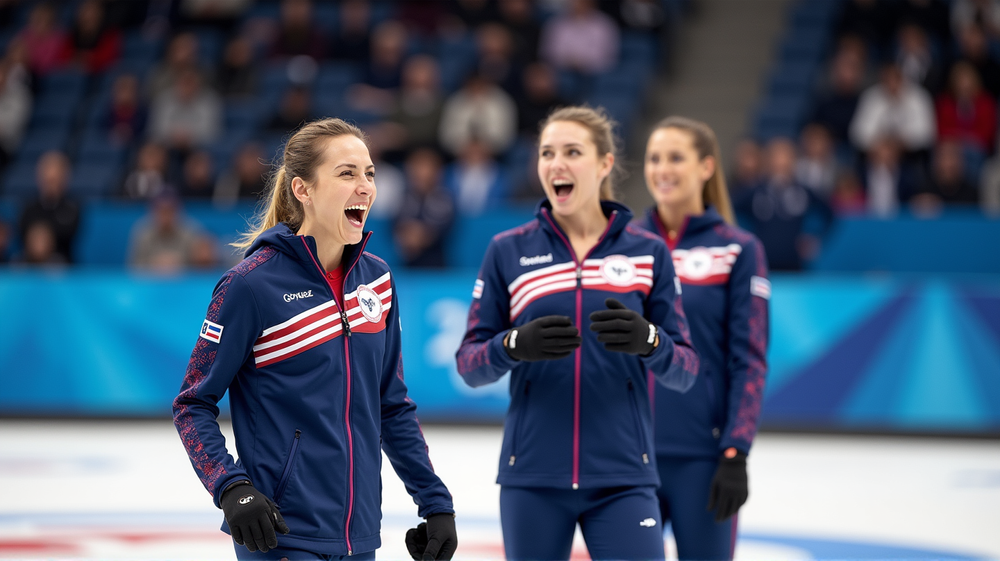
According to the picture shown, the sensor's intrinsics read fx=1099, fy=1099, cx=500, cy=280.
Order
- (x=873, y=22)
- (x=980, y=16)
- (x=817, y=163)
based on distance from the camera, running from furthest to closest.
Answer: (x=873, y=22), (x=980, y=16), (x=817, y=163)

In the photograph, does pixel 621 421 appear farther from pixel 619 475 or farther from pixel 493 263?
pixel 493 263

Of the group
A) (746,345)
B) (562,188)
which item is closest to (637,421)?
(746,345)

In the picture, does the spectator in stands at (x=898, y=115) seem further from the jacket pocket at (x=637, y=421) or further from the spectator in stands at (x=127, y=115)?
the jacket pocket at (x=637, y=421)

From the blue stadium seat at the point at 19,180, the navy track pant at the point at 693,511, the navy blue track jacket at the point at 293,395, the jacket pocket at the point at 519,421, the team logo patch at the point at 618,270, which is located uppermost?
the blue stadium seat at the point at 19,180

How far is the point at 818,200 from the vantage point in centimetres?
995

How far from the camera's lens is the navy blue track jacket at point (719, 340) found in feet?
13.3

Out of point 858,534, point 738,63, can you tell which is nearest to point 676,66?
point 738,63

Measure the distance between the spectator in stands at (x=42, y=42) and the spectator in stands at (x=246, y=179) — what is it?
487cm

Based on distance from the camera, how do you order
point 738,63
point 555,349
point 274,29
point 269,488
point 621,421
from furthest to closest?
1. point 274,29
2. point 738,63
3. point 621,421
4. point 555,349
5. point 269,488

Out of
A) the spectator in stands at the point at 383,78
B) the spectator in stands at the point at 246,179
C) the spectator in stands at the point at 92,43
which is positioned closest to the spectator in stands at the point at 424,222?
the spectator in stands at the point at 246,179

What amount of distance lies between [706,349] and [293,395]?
1.89m

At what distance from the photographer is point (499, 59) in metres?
13.2

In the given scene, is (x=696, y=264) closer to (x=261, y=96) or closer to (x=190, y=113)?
(x=190, y=113)

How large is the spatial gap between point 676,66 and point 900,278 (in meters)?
5.88
